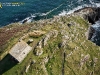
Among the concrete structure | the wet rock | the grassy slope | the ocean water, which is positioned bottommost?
the ocean water

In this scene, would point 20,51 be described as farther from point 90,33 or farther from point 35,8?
point 35,8

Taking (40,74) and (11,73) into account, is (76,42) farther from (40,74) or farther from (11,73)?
(11,73)

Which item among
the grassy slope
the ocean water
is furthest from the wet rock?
the ocean water

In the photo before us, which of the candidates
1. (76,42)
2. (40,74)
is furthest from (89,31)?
(40,74)

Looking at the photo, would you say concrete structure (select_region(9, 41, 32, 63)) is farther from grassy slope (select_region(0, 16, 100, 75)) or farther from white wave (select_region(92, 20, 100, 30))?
white wave (select_region(92, 20, 100, 30))

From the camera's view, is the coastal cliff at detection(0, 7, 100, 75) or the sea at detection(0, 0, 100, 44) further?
the sea at detection(0, 0, 100, 44)

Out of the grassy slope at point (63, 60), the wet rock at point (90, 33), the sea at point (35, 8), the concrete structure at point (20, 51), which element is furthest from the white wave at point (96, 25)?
the concrete structure at point (20, 51)

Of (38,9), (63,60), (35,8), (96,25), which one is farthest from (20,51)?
(35,8)
